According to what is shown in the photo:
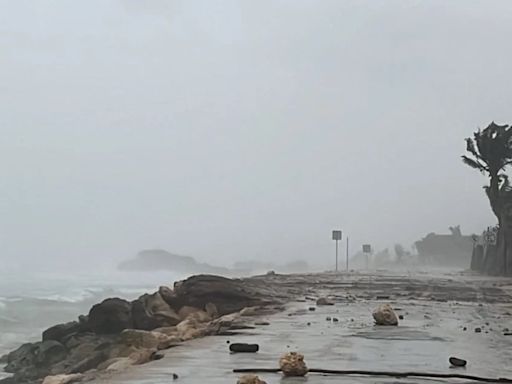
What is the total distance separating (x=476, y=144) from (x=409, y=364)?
42865mm

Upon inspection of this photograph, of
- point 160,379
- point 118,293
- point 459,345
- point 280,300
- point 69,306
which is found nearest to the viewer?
point 160,379

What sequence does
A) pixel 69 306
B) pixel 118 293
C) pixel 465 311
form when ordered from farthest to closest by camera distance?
pixel 118 293, pixel 69 306, pixel 465 311

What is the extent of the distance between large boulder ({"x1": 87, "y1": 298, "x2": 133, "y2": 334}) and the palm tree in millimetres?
31909

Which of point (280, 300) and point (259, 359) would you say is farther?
point (280, 300)

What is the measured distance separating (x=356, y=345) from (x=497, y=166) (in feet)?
132

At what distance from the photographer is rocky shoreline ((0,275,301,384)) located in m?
15.7

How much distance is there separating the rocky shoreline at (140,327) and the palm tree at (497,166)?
81.8ft

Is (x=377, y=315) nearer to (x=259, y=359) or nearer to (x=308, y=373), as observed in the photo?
(x=259, y=359)

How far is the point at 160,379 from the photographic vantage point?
1013 centimetres

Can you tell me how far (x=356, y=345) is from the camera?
44.2ft

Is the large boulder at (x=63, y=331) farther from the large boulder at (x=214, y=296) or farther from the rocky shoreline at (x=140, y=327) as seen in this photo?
the large boulder at (x=214, y=296)

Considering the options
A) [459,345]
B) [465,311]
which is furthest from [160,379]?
[465,311]

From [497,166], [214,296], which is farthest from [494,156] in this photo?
[214,296]

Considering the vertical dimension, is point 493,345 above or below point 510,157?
below
